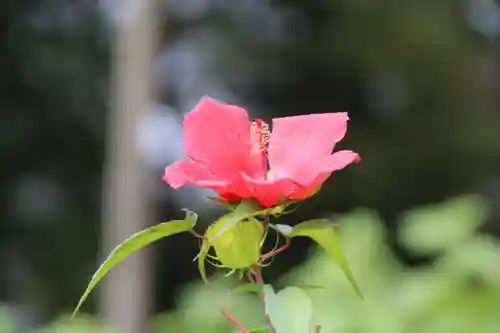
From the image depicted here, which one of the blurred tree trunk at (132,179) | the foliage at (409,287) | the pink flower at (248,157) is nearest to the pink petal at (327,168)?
the pink flower at (248,157)

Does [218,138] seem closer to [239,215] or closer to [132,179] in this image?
[239,215]

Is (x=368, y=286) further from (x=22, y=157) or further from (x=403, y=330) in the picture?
(x=22, y=157)

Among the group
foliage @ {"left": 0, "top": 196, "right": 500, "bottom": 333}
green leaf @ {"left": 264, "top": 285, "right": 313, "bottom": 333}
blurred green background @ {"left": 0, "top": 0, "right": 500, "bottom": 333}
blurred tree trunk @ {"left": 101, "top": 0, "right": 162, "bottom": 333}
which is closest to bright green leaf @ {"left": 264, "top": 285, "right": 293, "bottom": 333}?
green leaf @ {"left": 264, "top": 285, "right": 313, "bottom": 333}

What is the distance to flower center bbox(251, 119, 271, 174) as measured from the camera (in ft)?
0.91

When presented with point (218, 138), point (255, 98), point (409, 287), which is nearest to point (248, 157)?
point (218, 138)

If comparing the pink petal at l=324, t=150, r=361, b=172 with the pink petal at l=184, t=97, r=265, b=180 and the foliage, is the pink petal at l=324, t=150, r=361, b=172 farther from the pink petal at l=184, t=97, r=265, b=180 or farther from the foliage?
the foliage

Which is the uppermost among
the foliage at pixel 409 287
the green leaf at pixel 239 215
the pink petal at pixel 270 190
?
the pink petal at pixel 270 190

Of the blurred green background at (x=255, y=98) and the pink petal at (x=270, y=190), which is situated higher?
the pink petal at (x=270, y=190)

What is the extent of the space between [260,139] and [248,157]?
2 cm

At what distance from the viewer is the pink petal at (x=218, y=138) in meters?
0.26

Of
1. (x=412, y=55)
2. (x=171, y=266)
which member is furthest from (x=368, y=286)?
(x=412, y=55)

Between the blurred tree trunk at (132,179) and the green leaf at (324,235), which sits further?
the blurred tree trunk at (132,179)

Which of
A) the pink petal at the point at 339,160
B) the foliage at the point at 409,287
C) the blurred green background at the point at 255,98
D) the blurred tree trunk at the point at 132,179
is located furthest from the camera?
the blurred green background at the point at 255,98

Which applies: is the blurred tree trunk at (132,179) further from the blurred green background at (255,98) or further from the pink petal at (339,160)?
the pink petal at (339,160)
